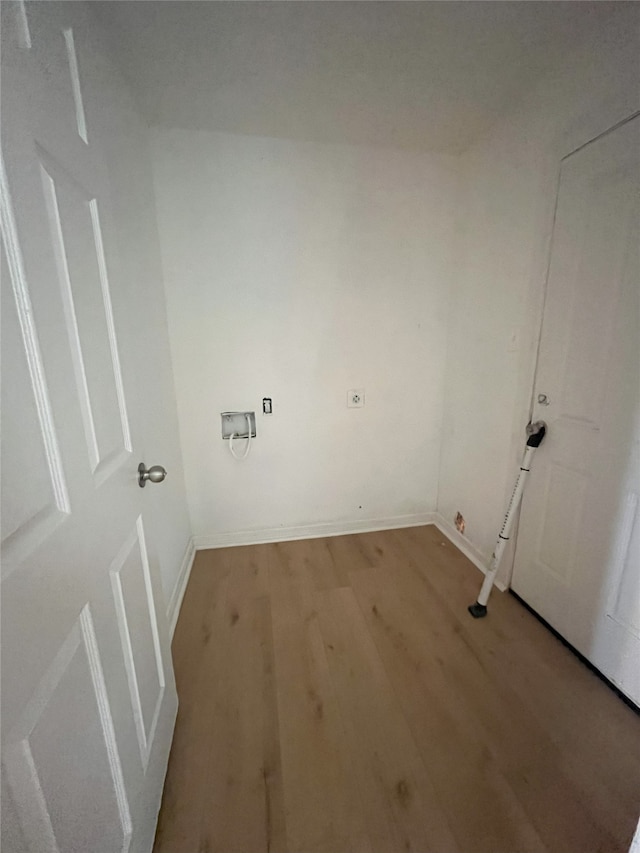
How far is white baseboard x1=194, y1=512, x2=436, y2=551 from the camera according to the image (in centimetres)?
225

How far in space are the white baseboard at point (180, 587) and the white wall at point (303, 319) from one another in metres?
0.13

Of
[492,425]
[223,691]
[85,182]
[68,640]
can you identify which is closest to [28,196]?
[85,182]

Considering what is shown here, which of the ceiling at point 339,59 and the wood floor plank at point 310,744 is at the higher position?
the ceiling at point 339,59

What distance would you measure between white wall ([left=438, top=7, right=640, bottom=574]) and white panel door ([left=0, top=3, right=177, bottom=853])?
1633 mm

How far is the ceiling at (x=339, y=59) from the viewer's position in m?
1.14

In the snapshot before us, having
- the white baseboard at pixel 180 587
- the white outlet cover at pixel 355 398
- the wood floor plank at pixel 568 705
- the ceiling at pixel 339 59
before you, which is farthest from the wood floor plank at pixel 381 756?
the ceiling at pixel 339 59

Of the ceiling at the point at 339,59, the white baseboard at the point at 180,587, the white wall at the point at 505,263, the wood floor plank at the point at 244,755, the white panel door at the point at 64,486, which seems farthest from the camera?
the white baseboard at the point at 180,587

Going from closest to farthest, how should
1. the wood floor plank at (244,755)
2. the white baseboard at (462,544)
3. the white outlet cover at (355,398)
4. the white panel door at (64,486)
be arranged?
1. the white panel door at (64,486)
2. the wood floor plank at (244,755)
3. the white baseboard at (462,544)
4. the white outlet cover at (355,398)

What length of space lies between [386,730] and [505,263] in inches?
81.4

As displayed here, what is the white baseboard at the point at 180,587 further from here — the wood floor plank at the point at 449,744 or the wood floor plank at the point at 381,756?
the wood floor plank at the point at 449,744

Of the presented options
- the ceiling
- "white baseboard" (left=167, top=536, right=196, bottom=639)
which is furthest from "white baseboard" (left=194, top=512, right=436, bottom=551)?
the ceiling

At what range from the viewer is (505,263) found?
5.71 feet

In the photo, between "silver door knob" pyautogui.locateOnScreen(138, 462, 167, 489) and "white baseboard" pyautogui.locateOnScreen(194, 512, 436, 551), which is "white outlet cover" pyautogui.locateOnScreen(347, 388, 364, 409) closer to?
"white baseboard" pyautogui.locateOnScreen(194, 512, 436, 551)

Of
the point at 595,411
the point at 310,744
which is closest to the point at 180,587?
the point at 310,744
